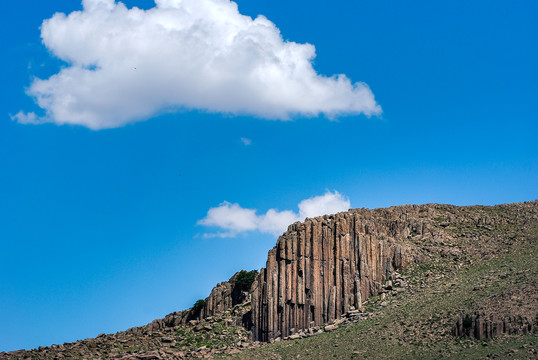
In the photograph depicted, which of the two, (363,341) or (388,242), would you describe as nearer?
(363,341)

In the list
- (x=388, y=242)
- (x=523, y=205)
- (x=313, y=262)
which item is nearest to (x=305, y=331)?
(x=313, y=262)

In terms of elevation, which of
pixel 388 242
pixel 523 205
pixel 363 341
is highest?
pixel 523 205

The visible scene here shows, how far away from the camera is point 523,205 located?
305ft

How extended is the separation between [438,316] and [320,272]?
573 inches

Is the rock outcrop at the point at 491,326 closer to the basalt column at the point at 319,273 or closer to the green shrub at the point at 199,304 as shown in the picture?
the basalt column at the point at 319,273

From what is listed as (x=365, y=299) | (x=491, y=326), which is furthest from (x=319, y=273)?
(x=491, y=326)

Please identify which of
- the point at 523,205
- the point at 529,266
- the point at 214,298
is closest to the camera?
the point at 529,266

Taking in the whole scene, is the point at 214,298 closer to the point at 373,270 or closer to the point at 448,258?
the point at 373,270

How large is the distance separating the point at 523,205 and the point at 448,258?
21429 mm

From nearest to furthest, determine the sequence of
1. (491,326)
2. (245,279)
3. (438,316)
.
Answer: (491,326)
(438,316)
(245,279)

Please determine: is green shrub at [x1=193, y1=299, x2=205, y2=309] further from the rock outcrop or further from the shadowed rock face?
the rock outcrop

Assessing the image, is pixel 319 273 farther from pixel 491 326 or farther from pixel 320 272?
pixel 491 326

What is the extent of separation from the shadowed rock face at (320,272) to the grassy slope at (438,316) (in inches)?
107

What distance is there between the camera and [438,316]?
62688 millimetres
